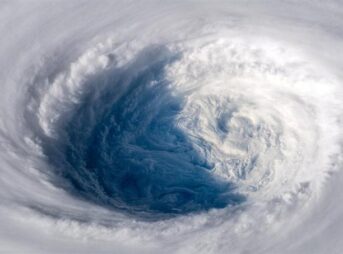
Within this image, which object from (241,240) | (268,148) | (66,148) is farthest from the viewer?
(268,148)

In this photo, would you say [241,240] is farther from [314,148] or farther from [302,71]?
[302,71]

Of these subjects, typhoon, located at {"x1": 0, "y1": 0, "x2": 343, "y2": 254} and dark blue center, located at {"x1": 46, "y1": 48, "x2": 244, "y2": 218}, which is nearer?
typhoon, located at {"x1": 0, "y1": 0, "x2": 343, "y2": 254}

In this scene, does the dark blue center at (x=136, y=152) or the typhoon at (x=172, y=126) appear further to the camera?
the dark blue center at (x=136, y=152)

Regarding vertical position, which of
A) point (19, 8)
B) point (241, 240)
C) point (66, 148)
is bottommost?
point (241, 240)

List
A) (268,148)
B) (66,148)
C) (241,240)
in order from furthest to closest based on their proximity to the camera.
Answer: (268,148) < (66,148) < (241,240)

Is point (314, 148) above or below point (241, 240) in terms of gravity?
above

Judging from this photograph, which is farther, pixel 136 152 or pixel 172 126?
pixel 172 126

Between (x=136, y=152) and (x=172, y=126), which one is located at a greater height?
(x=172, y=126)

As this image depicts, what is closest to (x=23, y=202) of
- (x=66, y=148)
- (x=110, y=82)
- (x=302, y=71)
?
(x=66, y=148)
